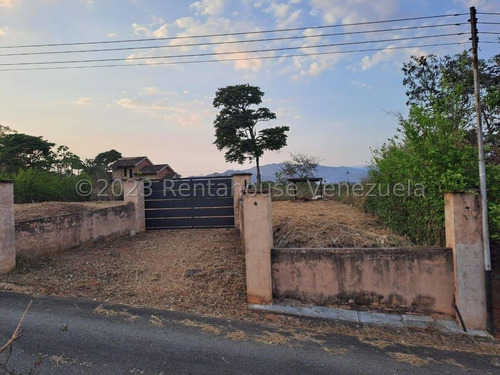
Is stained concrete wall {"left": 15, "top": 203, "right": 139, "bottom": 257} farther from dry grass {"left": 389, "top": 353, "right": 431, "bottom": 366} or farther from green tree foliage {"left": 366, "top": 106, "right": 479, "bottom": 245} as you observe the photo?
green tree foliage {"left": 366, "top": 106, "right": 479, "bottom": 245}

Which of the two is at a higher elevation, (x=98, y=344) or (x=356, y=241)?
(x=356, y=241)

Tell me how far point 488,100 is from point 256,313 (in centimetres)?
572

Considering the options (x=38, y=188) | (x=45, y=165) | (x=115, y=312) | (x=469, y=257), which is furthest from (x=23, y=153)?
(x=469, y=257)

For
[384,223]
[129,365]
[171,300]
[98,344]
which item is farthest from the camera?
[384,223]

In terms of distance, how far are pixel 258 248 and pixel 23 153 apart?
26.9 metres

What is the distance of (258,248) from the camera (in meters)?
4.40

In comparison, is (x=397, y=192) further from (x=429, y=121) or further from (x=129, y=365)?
(x=129, y=365)

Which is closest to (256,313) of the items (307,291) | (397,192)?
(307,291)

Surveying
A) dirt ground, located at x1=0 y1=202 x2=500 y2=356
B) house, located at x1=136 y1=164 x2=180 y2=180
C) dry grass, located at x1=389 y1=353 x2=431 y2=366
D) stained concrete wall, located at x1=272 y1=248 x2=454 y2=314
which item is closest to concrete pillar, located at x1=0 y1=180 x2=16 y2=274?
dirt ground, located at x1=0 y1=202 x2=500 y2=356

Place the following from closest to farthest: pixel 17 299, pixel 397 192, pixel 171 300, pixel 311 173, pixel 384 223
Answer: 1. pixel 17 299
2. pixel 171 300
3. pixel 397 192
4. pixel 384 223
5. pixel 311 173

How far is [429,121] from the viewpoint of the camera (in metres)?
5.03

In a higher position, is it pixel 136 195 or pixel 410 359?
pixel 136 195

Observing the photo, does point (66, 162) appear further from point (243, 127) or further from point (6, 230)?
point (6, 230)

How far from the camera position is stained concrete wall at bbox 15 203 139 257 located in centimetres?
560
